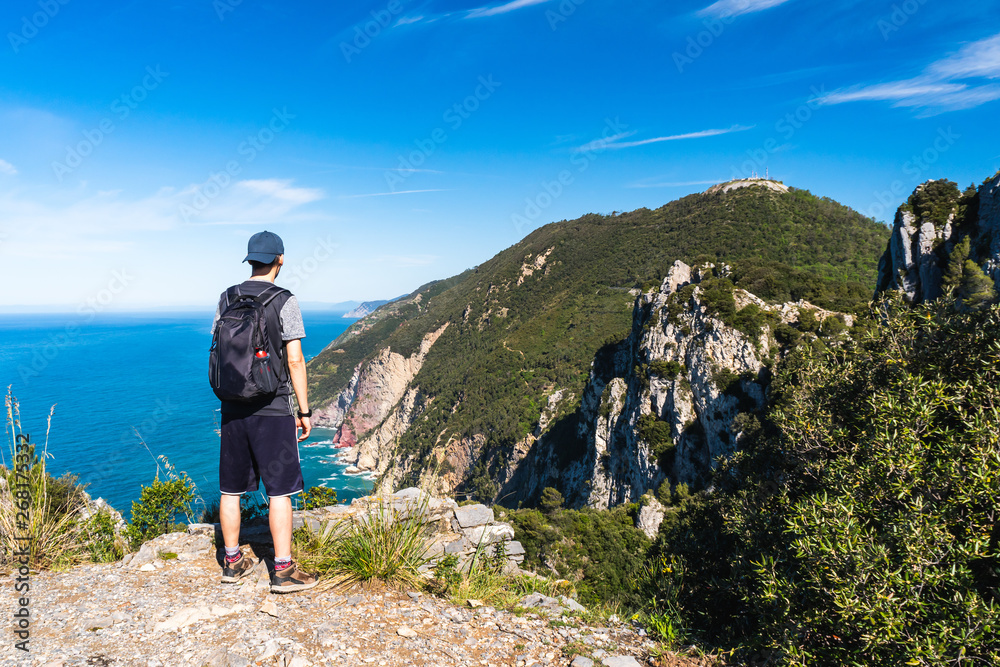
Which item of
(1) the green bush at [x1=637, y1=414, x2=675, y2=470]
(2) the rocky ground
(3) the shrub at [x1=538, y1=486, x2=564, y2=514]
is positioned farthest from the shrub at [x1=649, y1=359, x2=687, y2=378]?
(2) the rocky ground

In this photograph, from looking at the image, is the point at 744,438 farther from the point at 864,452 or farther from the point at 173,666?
the point at 173,666

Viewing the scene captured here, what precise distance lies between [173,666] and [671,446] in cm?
3414

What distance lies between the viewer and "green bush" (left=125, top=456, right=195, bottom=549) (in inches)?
195

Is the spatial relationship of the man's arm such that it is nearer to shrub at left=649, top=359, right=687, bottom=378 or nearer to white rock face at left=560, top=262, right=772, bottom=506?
white rock face at left=560, top=262, right=772, bottom=506

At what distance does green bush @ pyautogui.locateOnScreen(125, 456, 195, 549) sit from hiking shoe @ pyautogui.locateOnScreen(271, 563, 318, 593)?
2217mm

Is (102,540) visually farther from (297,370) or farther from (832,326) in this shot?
(832,326)

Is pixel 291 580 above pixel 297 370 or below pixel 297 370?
below

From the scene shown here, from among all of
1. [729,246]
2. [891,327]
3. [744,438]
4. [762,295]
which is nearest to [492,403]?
[729,246]

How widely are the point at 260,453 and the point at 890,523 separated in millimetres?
5085

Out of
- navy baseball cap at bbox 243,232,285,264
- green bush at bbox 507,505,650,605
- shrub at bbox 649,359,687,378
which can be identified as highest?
navy baseball cap at bbox 243,232,285,264

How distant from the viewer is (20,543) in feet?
12.9

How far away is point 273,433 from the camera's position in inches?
143

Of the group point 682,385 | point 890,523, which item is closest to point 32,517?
point 890,523

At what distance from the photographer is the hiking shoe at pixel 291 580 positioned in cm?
356
